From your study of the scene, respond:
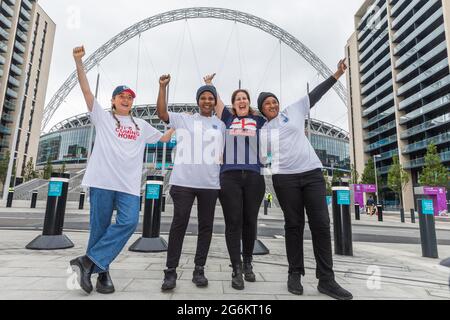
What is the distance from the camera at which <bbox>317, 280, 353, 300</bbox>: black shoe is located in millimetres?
2229

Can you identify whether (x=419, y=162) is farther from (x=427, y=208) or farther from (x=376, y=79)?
(x=427, y=208)

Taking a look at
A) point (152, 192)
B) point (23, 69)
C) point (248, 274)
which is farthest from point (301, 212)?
point (23, 69)

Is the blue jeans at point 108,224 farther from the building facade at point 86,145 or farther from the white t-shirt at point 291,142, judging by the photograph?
the building facade at point 86,145

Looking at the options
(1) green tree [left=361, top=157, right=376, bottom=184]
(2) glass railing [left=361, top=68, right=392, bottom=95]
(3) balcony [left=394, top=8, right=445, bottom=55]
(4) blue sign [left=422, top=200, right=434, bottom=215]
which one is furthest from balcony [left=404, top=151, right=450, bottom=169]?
(4) blue sign [left=422, top=200, right=434, bottom=215]

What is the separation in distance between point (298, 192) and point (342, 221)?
2.78m

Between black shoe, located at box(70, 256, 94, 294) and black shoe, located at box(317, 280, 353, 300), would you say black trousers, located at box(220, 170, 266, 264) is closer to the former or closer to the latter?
black shoe, located at box(317, 280, 353, 300)

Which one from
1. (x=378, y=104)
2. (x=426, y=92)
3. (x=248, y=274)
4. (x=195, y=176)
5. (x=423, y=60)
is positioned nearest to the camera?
(x=195, y=176)

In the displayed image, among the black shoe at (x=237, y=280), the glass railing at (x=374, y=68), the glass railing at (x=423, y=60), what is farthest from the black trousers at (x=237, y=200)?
the glass railing at (x=374, y=68)

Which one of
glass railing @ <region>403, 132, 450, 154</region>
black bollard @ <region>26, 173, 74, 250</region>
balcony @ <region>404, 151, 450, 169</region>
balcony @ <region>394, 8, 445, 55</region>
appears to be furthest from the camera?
balcony @ <region>394, 8, 445, 55</region>

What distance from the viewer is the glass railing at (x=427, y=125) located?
34.5 meters

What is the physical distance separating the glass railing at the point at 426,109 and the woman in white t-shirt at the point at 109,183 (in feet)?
140

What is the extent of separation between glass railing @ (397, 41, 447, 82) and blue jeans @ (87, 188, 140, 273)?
45602 mm

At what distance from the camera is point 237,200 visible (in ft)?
8.71

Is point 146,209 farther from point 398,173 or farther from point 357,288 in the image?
point 398,173
